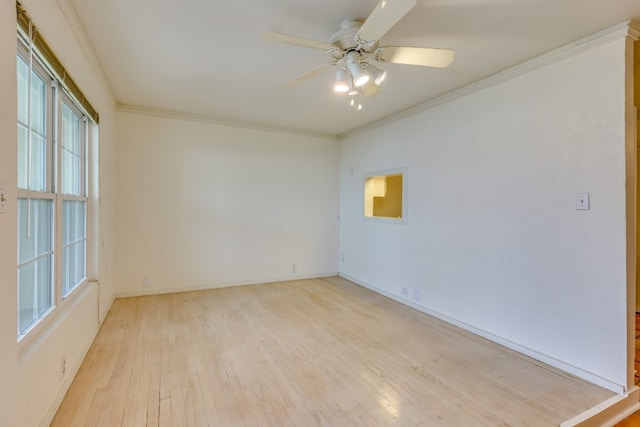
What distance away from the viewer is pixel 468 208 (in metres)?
3.13

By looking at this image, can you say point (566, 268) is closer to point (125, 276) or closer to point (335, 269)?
point (335, 269)

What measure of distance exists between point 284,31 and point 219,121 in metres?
2.54

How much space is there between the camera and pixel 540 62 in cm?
252

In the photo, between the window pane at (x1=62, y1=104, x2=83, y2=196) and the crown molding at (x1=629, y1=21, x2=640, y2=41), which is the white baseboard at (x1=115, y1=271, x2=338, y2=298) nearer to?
the window pane at (x1=62, y1=104, x2=83, y2=196)

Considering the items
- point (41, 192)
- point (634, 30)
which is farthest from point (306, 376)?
point (634, 30)

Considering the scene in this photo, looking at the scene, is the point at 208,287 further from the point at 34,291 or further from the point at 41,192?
the point at 41,192

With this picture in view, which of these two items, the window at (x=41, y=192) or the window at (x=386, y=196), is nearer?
the window at (x=41, y=192)

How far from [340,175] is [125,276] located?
11.7 ft

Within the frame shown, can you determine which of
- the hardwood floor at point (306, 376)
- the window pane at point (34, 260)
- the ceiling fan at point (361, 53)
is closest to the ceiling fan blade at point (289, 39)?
the ceiling fan at point (361, 53)

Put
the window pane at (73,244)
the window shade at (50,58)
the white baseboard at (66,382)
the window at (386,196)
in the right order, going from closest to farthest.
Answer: the window shade at (50,58) → the white baseboard at (66,382) → the window pane at (73,244) → the window at (386,196)

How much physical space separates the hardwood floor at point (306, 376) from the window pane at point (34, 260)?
2.06 feet

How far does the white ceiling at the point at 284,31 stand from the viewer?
194 cm

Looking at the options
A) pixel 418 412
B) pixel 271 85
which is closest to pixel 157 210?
pixel 271 85

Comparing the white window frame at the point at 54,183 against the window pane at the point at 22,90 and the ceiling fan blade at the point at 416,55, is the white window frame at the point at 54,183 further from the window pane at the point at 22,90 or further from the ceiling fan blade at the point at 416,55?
the ceiling fan blade at the point at 416,55
